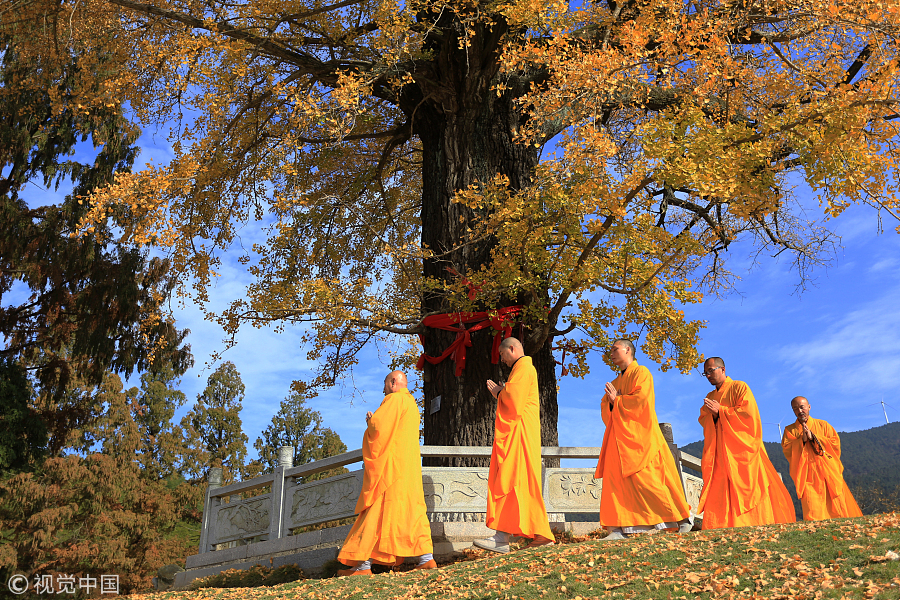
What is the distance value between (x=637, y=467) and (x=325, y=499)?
3.60m

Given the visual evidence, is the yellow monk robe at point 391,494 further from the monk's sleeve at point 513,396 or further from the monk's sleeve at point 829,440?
the monk's sleeve at point 829,440

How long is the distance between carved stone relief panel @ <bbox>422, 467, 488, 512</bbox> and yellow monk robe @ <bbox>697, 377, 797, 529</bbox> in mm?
2380

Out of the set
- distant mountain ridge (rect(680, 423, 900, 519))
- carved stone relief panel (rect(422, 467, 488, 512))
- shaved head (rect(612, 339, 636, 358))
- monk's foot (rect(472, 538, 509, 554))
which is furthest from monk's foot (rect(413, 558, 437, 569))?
distant mountain ridge (rect(680, 423, 900, 519))

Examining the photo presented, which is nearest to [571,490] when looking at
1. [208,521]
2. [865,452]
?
[208,521]

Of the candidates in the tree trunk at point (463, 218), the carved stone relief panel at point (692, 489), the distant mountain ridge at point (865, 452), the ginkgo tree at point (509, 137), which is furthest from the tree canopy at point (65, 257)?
the distant mountain ridge at point (865, 452)

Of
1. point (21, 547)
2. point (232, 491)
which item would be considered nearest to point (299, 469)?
point (232, 491)

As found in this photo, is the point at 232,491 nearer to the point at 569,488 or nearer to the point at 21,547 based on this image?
the point at 569,488

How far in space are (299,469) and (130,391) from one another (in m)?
18.5

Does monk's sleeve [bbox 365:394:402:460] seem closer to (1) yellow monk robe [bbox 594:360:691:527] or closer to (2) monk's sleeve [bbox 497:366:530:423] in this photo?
(2) monk's sleeve [bbox 497:366:530:423]

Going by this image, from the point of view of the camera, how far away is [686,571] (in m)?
4.88

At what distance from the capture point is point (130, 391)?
960 inches

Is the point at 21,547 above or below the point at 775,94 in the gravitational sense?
below

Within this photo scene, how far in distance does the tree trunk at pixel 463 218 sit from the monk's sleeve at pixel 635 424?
1712mm

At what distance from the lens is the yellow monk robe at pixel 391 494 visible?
6.69m
